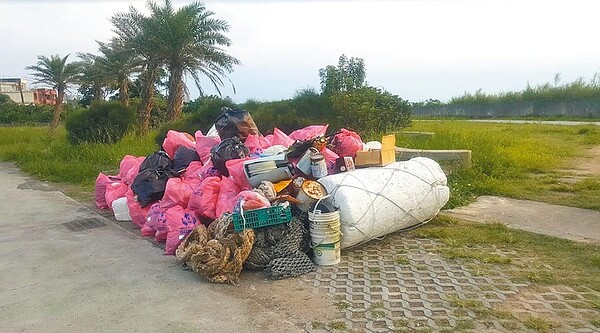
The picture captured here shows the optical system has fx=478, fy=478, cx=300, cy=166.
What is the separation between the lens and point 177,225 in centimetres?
440

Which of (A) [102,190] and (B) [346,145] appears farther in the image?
(A) [102,190]

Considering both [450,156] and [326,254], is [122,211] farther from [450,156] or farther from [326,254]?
[450,156]

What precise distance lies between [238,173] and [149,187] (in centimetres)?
129

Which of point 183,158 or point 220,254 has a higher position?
point 183,158

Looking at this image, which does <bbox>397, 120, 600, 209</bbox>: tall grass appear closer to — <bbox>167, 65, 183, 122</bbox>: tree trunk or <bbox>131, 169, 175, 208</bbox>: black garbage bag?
<bbox>131, 169, 175, 208</bbox>: black garbage bag

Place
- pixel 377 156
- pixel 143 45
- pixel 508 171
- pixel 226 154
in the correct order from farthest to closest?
pixel 143 45 < pixel 508 171 < pixel 226 154 < pixel 377 156

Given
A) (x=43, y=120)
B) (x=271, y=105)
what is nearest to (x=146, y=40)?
(x=271, y=105)

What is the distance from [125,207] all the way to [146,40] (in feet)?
29.8

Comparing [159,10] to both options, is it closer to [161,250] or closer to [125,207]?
[125,207]

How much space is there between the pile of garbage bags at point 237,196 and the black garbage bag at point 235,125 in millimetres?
13

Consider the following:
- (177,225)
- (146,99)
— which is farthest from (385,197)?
(146,99)

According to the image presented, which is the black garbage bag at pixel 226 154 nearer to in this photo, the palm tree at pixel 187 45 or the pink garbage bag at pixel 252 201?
the pink garbage bag at pixel 252 201

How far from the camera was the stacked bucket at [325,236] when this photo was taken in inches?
146

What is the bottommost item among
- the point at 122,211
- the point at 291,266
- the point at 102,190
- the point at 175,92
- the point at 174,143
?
the point at 291,266
